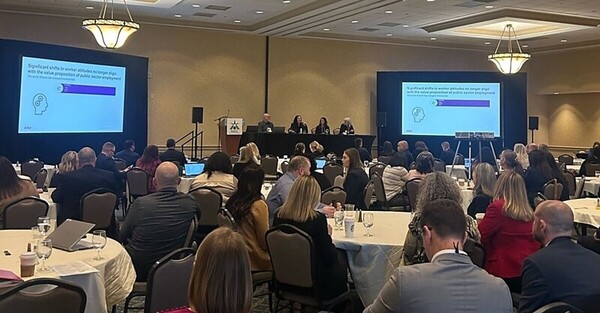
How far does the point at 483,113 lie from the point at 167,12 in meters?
9.68

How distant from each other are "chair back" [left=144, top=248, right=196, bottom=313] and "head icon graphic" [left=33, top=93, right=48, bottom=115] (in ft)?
36.1

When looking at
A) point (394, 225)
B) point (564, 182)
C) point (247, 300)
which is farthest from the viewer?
point (564, 182)

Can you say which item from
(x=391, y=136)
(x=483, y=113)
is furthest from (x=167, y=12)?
(x=483, y=113)

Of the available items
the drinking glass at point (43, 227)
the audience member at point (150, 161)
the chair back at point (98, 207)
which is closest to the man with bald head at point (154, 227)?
the drinking glass at point (43, 227)

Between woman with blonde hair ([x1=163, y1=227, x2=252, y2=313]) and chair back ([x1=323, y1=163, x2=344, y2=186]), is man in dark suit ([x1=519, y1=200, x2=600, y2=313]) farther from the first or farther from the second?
chair back ([x1=323, y1=163, x2=344, y2=186])

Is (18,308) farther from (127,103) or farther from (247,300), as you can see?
(127,103)

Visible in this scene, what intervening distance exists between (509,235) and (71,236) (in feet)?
9.93

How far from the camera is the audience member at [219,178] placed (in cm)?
693

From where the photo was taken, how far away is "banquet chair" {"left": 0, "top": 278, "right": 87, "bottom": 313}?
2613 millimetres

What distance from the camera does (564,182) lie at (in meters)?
7.67

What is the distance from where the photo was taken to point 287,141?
623 inches

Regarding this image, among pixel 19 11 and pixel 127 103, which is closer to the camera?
pixel 19 11

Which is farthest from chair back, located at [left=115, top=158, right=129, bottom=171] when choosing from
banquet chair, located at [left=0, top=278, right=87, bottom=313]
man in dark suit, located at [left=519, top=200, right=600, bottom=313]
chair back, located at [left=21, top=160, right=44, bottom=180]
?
man in dark suit, located at [left=519, top=200, right=600, bottom=313]

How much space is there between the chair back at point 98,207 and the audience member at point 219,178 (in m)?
1.03
